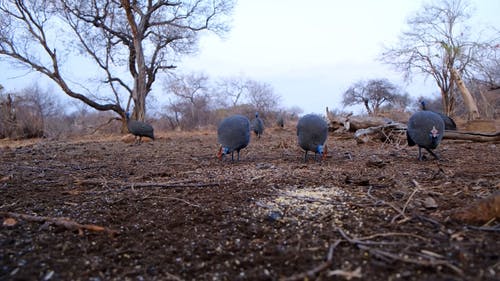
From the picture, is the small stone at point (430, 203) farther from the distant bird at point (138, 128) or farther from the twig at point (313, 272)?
the distant bird at point (138, 128)

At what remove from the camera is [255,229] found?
7.23ft

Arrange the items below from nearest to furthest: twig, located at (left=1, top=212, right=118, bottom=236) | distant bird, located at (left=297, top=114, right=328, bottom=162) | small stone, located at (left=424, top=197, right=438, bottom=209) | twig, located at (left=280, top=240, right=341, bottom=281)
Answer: twig, located at (left=280, top=240, right=341, bottom=281) < twig, located at (left=1, top=212, right=118, bottom=236) < small stone, located at (left=424, top=197, right=438, bottom=209) < distant bird, located at (left=297, top=114, right=328, bottom=162)

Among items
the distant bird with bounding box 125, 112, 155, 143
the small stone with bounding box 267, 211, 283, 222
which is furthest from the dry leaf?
the distant bird with bounding box 125, 112, 155, 143

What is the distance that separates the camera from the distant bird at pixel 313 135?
17.7 feet

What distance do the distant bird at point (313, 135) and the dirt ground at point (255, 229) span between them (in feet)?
5.21

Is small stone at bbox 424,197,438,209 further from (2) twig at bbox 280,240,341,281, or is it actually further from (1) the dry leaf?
(1) the dry leaf

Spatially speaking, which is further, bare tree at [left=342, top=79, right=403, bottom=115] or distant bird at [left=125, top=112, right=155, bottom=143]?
bare tree at [left=342, top=79, right=403, bottom=115]

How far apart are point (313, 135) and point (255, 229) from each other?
3443 mm

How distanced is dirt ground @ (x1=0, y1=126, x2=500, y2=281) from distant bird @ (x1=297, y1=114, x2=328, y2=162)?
1.59 metres

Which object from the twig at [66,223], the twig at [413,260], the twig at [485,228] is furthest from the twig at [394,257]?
the twig at [66,223]

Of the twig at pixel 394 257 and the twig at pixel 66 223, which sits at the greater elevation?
the twig at pixel 66 223

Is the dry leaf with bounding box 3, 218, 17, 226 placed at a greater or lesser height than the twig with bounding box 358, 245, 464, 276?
greater

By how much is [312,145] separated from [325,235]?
11.2 feet

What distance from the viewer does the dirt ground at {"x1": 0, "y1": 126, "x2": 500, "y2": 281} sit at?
1.67 m
